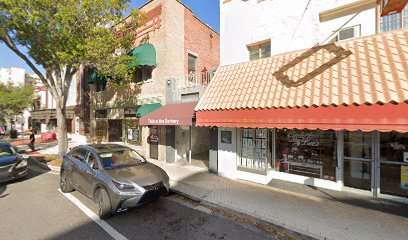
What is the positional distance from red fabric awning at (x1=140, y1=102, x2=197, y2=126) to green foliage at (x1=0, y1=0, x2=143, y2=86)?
3357 millimetres

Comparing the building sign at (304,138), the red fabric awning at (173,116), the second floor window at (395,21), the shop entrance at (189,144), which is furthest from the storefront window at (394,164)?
the shop entrance at (189,144)

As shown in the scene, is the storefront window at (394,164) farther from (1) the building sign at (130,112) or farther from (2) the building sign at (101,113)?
(2) the building sign at (101,113)

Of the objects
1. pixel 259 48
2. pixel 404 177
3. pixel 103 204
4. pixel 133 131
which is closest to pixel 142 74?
A: pixel 133 131

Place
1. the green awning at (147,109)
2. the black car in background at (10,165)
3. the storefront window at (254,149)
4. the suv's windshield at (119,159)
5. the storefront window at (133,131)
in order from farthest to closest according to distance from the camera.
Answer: the storefront window at (133,131)
the green awning at (147,109)
the storefront window at (254,149)
the black car in background at (10,165)
the suv's windshield at (119,159)

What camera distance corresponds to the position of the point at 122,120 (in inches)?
578

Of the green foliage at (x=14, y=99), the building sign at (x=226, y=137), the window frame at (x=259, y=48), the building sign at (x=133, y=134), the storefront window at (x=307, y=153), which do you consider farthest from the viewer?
the green foliage at (x=14, y=99)

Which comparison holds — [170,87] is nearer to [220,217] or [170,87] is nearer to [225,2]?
[225,2]

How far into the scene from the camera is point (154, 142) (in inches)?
469

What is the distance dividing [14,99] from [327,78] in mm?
38411

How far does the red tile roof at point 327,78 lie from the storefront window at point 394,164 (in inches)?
94.0

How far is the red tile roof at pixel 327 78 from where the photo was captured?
4.46 m

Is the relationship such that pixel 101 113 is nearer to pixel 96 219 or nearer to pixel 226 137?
pixel 226 137

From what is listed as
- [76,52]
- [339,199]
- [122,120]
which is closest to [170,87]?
[76,52]

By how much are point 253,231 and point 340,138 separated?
4426mm
